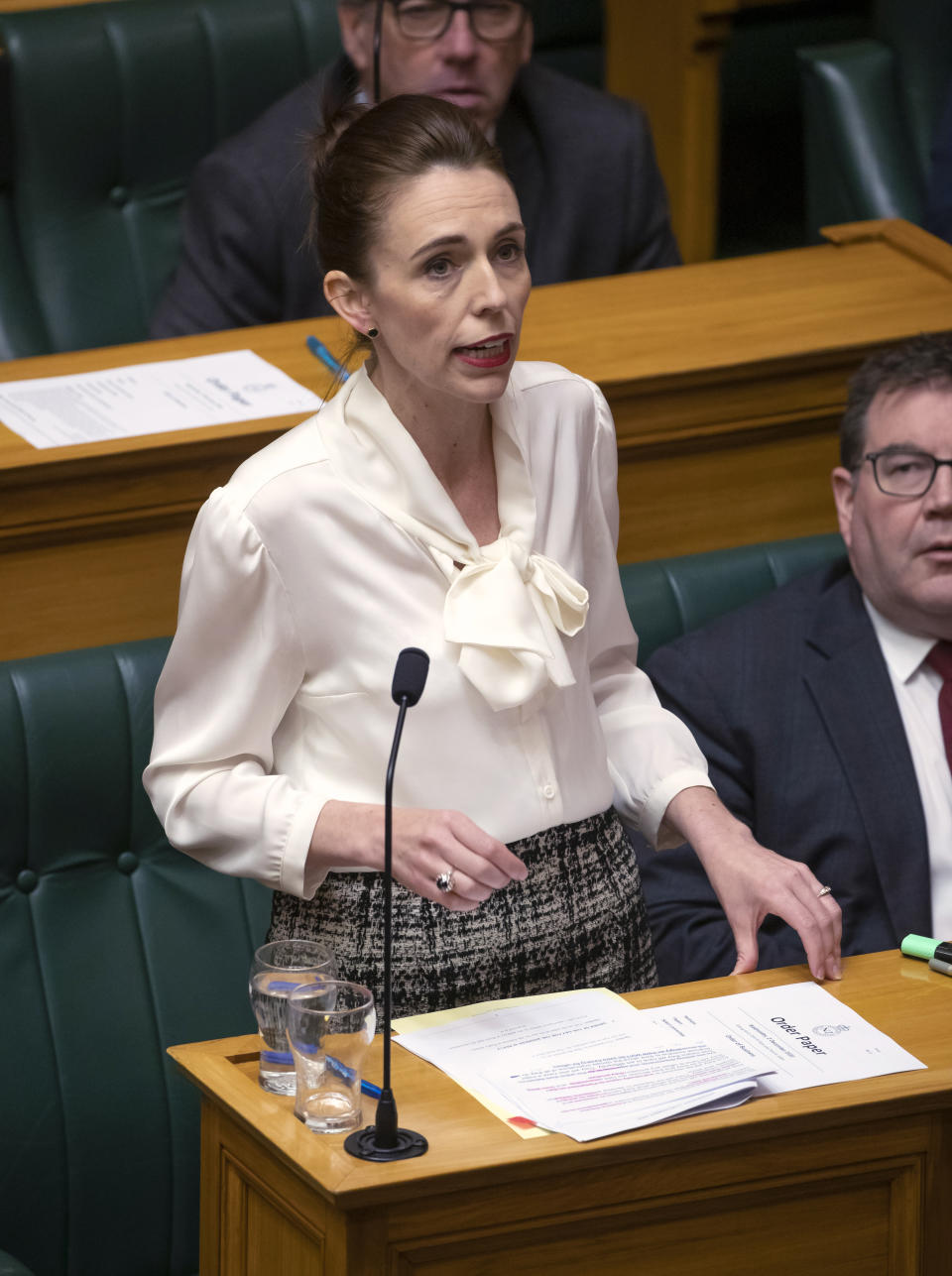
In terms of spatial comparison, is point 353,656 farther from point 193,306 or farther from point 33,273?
point 33,273

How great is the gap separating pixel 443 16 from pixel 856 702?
1.22 meters

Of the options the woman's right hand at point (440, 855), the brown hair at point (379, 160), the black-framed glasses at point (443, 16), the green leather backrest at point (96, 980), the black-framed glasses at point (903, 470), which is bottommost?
the green leather backrest at point (96, 980)

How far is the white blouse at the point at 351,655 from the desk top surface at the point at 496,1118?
164 millimetres

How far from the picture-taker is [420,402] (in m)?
1.68

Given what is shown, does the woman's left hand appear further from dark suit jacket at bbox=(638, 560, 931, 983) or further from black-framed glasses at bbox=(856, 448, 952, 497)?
black-framed glasses at bbox=(856, 448, 952, 497)

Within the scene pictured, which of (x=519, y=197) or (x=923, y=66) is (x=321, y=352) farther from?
(x=923, y=66)

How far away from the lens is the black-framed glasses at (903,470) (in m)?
2.40

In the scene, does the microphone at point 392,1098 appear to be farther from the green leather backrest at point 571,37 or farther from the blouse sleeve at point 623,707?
the green leather backrest at point 571,37

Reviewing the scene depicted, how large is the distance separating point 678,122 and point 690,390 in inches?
68.0

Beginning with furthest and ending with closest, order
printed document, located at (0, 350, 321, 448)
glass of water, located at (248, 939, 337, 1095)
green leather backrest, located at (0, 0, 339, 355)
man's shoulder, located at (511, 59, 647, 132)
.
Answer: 1. green leather backrest, located at (0, 0, 339, 355)
2. man's shoulder, located at (511, 59, 647, 132)
3. printed document, located at (0, 350, 321, 448)
4. glass of water, located at (248, 939, 337, 1095)

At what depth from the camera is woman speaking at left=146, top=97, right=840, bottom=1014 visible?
162cm

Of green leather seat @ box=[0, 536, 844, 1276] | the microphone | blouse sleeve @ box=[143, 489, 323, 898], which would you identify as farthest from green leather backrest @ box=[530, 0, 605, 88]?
the microphone

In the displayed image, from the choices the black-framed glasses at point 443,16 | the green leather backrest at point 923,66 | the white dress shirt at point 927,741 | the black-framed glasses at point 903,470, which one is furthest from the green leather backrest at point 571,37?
the white dress shirt at point 927,741

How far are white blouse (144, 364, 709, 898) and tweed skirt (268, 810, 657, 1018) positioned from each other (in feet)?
0.15
